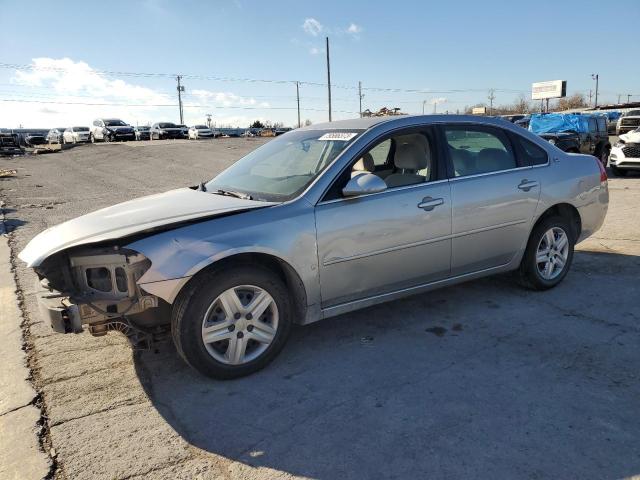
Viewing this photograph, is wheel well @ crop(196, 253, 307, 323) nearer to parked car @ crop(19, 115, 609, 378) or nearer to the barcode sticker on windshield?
parked car @ crop(19, 115, 609, 378)

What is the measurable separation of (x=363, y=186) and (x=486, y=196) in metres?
1.33

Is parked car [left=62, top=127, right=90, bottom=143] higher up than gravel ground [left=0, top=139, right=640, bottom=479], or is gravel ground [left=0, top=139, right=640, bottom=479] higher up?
parked car [left=62, top=127, right=90, bottom=143]

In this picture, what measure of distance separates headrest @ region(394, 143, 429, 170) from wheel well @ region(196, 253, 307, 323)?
154cm

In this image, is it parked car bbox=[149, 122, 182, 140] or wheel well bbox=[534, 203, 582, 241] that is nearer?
wheel well bbox=[534, 203, 582, 241]

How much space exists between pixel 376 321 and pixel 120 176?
17152 mm

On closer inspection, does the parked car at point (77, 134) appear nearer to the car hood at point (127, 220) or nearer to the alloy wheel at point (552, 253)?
the car hood at point (127, 220)

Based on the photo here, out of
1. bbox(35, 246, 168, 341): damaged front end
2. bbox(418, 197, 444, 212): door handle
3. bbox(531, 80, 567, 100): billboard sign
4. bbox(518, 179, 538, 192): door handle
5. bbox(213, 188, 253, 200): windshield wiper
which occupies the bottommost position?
bbox(35, 246, 168, 341): damaged front end

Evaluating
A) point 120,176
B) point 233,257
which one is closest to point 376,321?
point 233,257

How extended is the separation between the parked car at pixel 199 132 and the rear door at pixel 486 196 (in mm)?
48534

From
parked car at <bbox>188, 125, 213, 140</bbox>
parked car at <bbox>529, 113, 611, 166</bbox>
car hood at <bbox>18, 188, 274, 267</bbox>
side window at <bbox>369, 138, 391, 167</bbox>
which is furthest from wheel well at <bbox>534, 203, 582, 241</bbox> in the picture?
parked car at <bbox>188, 125, 213, 140</bbox>

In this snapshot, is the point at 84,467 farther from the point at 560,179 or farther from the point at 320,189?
the point at 560,179

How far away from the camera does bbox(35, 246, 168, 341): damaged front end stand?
3.12 meters

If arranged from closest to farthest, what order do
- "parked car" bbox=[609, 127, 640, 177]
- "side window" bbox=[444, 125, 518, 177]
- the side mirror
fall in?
the side mirror → "side window" bbox=[444, 125, 518, 177] → "parked car" bbox=[609, 127, 640, 177]

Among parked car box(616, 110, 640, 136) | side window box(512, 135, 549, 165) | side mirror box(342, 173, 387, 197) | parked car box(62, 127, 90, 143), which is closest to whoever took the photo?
side mirror box(342, 173, 387, 197)
